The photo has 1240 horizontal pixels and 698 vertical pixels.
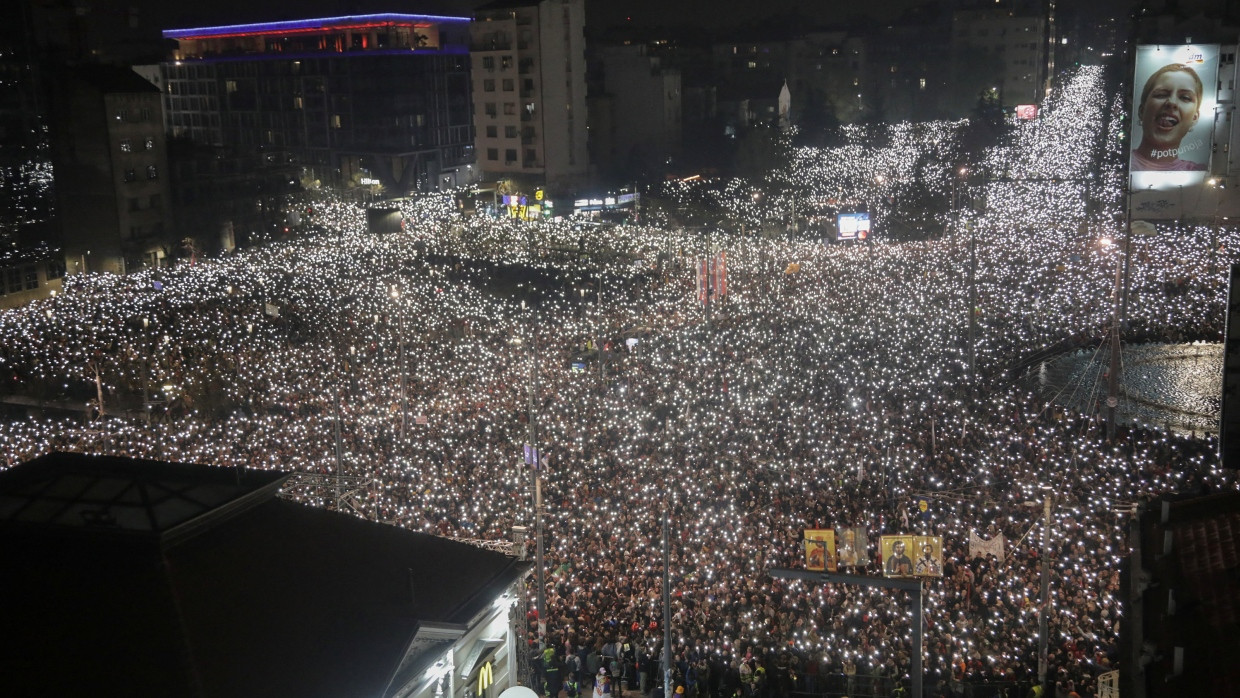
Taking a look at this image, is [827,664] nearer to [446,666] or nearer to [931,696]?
[931,696]

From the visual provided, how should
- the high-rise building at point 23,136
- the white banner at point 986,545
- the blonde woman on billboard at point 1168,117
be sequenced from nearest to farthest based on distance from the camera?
1. the white banner at point 986,545
2. the blonde woman on billboard at point 1168,117
3. the high-rise building at point 23,136

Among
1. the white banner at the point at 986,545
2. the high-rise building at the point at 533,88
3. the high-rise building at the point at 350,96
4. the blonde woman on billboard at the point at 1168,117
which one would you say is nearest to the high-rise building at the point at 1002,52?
the high-rise building at the point at 533,88

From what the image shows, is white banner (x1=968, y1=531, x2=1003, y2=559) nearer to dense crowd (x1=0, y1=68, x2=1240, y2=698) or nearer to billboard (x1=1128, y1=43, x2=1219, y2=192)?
dense crowd (x1=0, y1=68, x2=1240, y2=698)

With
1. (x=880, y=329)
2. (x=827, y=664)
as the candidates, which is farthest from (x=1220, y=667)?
(x=880, y=329)

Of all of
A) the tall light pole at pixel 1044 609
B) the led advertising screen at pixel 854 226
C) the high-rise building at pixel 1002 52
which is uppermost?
the high-rise building at pixel 1002 52

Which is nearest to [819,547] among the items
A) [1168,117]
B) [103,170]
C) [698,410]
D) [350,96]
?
[698,410]

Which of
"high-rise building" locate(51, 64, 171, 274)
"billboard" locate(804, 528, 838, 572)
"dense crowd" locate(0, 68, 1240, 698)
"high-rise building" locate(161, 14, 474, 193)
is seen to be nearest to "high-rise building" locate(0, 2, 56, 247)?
"high-rise building" locate(51, 64, 171, 274)

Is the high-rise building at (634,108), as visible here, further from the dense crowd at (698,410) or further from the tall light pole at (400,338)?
the tall light pole at (400,338)
